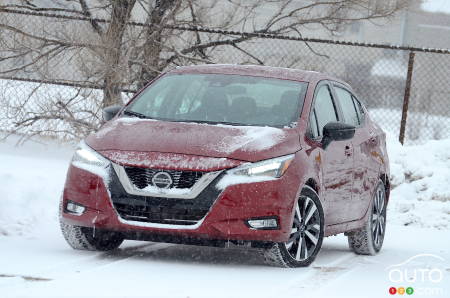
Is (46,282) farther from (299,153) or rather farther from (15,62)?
(15,62)

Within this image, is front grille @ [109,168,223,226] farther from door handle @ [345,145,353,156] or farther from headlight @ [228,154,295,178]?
door handle @ [345,145,353,156]

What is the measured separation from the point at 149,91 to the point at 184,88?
12.2 inches

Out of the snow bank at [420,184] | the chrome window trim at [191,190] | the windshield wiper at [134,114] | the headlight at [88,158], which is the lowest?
the snow bank at [420,184]

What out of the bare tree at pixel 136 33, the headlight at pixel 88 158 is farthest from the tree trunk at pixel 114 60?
the headlight at pixel 88 158

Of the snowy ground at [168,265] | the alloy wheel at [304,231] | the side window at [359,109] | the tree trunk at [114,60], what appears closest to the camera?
the snowy ground at [168,265]

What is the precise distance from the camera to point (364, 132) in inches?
388

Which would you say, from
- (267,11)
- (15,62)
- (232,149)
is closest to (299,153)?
(232,149)

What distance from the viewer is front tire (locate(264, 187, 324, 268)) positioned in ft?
25.6

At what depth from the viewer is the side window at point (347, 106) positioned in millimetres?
9703

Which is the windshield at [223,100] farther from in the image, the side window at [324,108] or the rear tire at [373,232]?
the rear tire at [373,232]

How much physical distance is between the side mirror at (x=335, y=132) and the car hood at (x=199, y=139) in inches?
18.8

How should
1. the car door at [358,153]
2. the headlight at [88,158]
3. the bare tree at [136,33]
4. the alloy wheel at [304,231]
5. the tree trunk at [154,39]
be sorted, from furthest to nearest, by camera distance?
the tree trunk at [154,39] < the bare tree at [136,33] < the car door at [358,153] < the alloy wheel at [304,231] < the headlight at [88,158]

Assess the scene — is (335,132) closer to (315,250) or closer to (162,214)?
(315,250)

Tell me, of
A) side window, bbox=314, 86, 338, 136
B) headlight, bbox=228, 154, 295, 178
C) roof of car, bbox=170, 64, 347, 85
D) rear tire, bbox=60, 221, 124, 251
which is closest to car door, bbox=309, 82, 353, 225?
side window, bbox=314, 86, 338, 136
